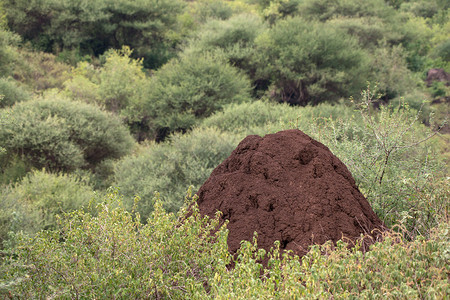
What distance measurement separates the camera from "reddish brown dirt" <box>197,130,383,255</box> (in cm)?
527

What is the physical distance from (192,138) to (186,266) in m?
9.15

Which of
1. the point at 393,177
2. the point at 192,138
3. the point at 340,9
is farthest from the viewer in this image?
the point at 340,9

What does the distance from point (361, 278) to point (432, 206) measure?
257cm

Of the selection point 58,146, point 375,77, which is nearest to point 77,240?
point 58,146

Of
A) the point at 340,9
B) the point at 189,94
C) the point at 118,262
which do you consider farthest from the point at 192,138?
the point at 340,9

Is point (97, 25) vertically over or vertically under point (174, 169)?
under

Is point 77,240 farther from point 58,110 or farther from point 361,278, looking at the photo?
point 58,110

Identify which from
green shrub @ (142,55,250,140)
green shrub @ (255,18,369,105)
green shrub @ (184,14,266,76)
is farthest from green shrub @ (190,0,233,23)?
green shrub @ (142,55,250,140)

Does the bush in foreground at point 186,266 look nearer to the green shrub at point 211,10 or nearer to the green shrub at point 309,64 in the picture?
the green shrub at point 309,64

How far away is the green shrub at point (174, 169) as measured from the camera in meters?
11.9

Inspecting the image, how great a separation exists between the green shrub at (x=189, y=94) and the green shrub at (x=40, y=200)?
989 cm

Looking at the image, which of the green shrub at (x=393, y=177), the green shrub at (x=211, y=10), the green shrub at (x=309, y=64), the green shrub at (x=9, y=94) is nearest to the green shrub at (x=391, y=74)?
the green shrub at (x=309, y=64)

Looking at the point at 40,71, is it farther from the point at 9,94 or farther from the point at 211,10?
the point at 211,10

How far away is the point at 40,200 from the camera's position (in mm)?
12930
